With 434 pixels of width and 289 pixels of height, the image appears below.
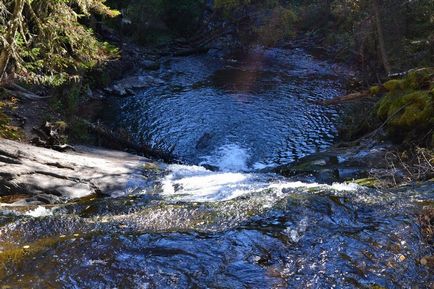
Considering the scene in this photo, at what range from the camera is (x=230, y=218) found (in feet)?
20.2

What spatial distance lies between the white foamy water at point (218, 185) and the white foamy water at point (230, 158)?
226 cm

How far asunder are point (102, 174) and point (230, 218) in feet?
16.5

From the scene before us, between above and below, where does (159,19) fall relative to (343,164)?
above

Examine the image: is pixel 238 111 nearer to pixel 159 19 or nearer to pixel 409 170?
pixel 409 170

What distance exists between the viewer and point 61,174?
9.38 meters

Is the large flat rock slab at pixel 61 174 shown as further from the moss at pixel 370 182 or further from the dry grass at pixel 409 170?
the dry grass at pixel 409 170

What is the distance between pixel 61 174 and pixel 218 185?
372cm

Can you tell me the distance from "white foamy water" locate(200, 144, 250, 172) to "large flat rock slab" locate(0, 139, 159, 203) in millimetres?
3075

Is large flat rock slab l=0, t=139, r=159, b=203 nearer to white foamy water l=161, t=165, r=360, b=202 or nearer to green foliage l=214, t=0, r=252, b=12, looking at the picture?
white foamy water l=161, t=165, r=360, b=202

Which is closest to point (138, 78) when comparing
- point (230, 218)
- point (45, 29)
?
point (45, 29)

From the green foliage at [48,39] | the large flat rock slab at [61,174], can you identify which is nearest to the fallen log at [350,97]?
the large flat rock slab at [61,174]

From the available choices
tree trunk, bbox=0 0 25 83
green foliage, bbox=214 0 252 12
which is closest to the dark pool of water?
tree trunk, bbox=0 0 25 83

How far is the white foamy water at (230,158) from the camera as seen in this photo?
13.6m

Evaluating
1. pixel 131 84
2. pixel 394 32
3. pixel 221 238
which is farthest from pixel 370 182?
pixel 131 84
